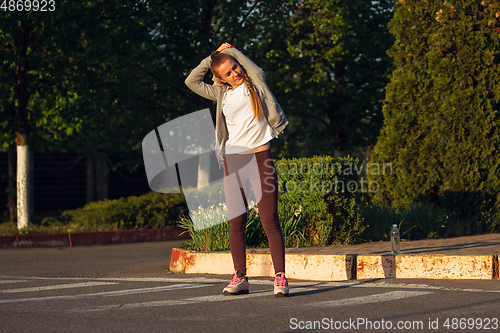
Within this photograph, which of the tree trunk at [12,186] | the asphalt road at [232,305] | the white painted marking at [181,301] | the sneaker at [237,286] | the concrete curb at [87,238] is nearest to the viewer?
the asphalt road at [232,305]

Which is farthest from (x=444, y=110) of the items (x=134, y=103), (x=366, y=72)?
(x=366, y=72)

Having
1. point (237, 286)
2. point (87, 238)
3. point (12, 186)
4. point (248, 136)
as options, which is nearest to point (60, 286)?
point (237, 286)

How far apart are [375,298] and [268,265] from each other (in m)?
1.94

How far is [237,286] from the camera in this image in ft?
16.8

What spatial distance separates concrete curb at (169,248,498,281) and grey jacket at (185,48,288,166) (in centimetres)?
174

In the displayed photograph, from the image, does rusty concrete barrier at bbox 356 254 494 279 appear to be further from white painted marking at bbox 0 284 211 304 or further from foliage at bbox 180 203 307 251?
white painted marking at bbox 0 284 211 304

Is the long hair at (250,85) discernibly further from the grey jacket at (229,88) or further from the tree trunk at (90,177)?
the tree trunk at (90,177)

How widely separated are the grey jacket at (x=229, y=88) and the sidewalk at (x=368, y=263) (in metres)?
1.76

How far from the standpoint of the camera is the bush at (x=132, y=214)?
12.7 metres

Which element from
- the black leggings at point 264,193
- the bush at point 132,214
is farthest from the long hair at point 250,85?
the bush at point 132,214

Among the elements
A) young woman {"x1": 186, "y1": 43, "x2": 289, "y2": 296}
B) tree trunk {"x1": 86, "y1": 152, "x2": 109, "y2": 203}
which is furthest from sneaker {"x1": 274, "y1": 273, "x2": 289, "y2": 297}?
tree trunk {"x1": 86, "y1": 152, "x2": 109, "y2": 203}

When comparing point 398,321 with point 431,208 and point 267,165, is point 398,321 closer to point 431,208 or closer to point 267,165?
point 267,165

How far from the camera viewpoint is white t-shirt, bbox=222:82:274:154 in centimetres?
500

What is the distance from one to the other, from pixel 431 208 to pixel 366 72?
12.5 meters
